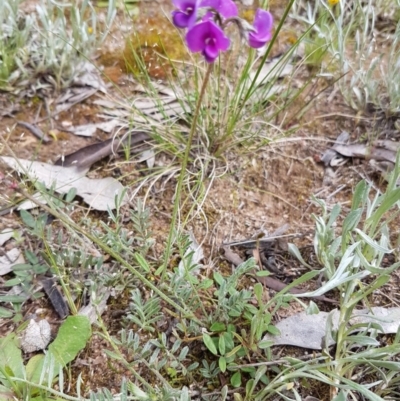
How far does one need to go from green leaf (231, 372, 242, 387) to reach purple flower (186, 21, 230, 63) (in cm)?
79

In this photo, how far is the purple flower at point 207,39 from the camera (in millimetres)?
854

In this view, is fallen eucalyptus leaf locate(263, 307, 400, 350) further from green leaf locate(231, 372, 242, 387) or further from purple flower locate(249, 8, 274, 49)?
purple flower locate(249, 8, 274, 49)

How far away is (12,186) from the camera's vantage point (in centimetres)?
104

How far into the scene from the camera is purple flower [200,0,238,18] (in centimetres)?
86

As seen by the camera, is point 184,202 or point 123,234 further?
point 184,202

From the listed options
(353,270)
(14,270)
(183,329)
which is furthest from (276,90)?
(14,270)

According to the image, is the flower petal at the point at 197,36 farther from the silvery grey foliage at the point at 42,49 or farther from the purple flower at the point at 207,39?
the silvery grey foliage at the point at 42,49

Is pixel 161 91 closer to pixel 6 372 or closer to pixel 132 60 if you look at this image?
pixel 132 60

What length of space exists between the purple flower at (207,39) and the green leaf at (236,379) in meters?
0.79

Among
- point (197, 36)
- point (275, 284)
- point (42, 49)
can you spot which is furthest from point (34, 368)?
point (42, 49)

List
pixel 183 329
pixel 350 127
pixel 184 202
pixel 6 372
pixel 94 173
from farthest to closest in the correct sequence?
pixel 350 127 → pixel 94 173 → pixel 184 202 → pixel 183 329 → pixel 6 372

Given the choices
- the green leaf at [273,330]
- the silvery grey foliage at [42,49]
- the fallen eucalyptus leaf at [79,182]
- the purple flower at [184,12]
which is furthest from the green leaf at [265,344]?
the silvery grey foliage at [42,49]

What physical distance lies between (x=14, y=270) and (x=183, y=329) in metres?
0.55

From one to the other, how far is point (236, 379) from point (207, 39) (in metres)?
0.83
